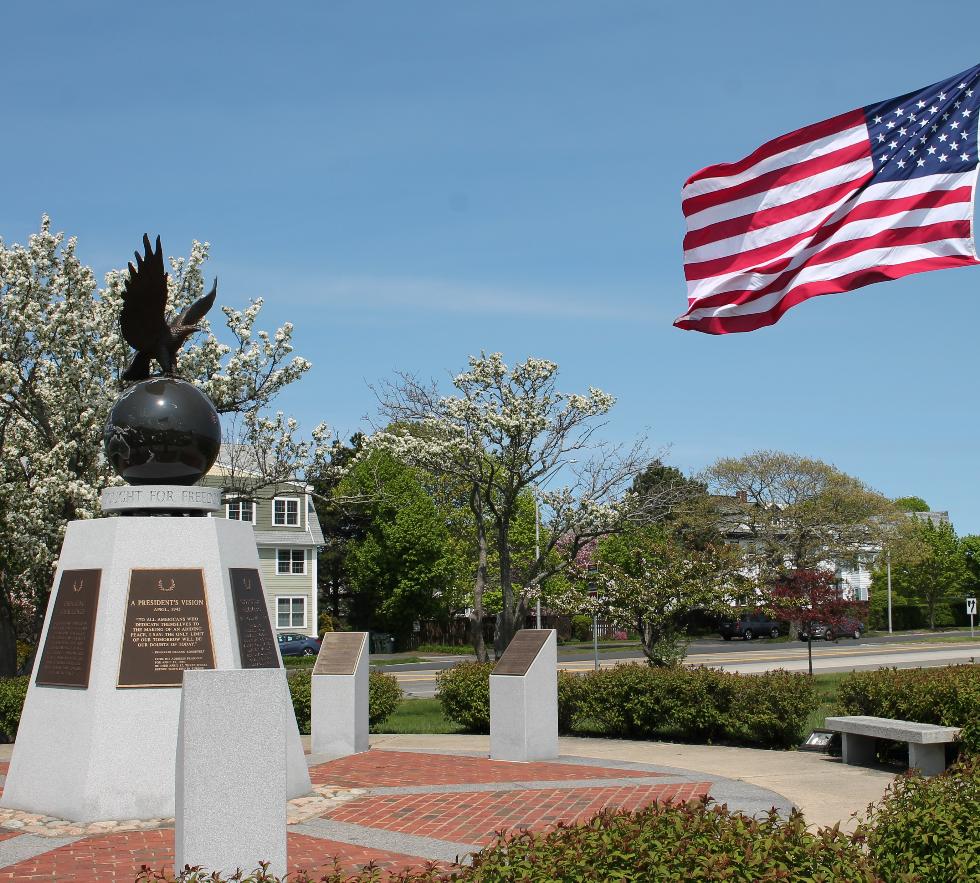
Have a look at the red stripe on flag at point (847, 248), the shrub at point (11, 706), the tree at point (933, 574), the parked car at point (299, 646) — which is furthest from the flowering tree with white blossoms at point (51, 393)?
the tree at point (933, 574)

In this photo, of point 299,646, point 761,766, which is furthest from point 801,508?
point 761,766

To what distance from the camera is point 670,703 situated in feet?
48.3

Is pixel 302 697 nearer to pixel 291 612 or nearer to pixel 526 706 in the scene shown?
pixel 526 706

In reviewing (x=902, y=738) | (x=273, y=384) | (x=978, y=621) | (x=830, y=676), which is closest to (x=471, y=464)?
(x=273, y=384)

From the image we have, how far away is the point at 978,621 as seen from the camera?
→ 83375 mm

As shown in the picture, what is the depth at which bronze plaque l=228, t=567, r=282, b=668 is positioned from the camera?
10.4 m

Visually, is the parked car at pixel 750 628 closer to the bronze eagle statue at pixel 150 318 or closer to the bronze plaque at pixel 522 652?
the bronze plaque at pixel 522 652

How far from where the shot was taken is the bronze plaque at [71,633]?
10062mm

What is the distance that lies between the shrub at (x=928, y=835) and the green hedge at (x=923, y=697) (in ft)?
18.7

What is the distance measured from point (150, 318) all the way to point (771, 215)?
5986 mm

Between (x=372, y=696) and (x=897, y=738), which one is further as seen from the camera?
(x=372, y=696)

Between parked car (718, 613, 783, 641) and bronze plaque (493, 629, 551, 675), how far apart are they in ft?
165

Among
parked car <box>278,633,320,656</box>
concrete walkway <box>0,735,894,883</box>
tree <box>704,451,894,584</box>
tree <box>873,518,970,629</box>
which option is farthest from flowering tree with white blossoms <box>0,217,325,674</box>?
tree <box>873,518,970,629</box>

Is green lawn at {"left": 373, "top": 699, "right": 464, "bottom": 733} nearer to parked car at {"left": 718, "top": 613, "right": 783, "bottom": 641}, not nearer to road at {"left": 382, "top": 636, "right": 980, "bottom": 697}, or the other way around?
road at {"left": 382, "top": 636, "right": 980, "bottom": 697}
